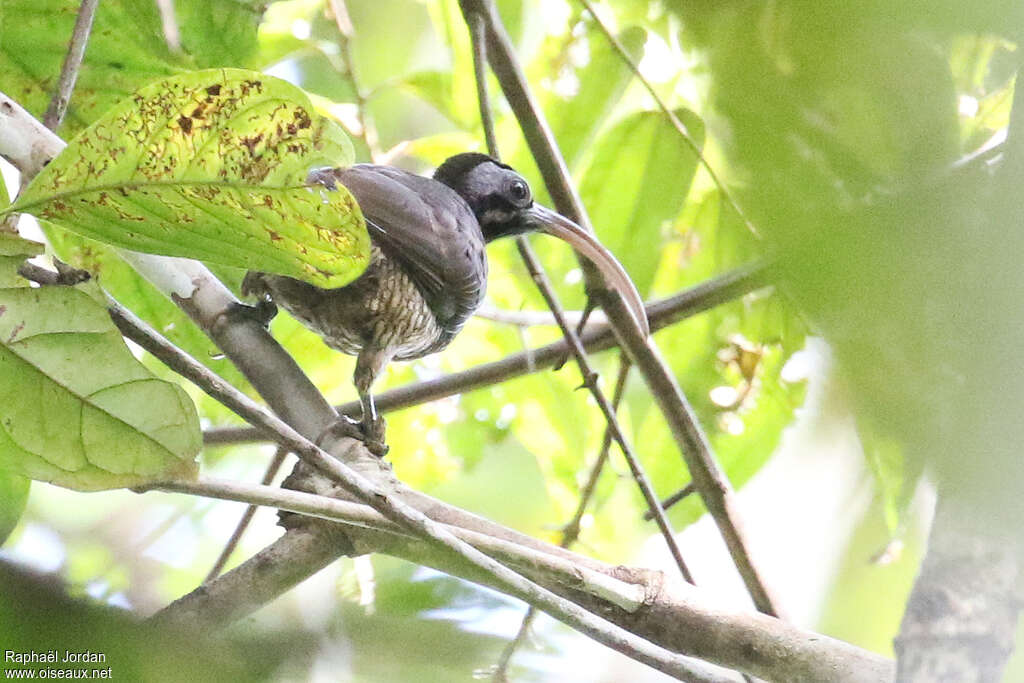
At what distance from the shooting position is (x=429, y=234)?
1.16m

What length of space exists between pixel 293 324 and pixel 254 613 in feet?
2.88

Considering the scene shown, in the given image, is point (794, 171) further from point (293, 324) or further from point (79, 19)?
point (293, 324)

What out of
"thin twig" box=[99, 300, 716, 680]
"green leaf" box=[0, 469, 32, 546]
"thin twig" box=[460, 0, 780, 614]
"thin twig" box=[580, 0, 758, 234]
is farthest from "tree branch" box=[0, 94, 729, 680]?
"thin twig" box=[580, 0, 758, 234]

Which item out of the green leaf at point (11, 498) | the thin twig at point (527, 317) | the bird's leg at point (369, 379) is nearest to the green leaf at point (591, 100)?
the thin twig at point (527, 317)

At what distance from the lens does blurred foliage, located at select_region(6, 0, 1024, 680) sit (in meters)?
0.19

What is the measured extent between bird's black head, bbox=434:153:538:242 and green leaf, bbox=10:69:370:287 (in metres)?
0.77

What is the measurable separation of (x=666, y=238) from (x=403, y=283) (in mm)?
351

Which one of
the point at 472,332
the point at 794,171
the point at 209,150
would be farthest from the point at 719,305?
the point at 794,171

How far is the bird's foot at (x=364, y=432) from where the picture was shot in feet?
2.99

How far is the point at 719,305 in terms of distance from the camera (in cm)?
125

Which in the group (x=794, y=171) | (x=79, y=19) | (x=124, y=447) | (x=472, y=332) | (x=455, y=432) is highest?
(x=79, y=19)

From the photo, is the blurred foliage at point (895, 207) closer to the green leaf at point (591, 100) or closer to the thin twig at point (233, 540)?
the thin twig at point (233, 540)

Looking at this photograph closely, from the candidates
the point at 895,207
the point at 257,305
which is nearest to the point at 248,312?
the point at 257,305

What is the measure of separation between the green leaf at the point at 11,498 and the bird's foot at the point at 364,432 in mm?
288
